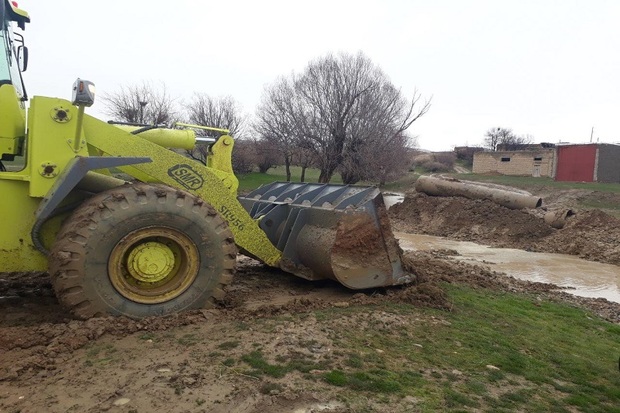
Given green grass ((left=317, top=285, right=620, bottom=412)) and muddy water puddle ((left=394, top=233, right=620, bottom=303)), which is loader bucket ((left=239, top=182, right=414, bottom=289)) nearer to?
green grass ((left=317, top=285, right=620, bottom=412))

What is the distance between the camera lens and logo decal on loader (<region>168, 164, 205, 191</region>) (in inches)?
221

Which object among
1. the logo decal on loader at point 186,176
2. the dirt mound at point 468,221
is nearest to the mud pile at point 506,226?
the dirt mound at point 468,221

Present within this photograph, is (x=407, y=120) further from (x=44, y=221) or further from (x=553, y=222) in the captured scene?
(x=44, y=221)

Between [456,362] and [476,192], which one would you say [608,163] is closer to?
[476,192]

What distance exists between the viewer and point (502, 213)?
62.0 ft

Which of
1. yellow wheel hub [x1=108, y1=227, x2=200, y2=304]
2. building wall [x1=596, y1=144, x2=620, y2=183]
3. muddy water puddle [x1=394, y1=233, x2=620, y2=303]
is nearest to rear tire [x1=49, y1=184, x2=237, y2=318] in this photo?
yellow wheel hub [x1=108, y1=227, x2=200, y2=304]

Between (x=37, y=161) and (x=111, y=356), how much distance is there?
200cm

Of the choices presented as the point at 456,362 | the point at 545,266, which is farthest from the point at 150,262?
the point at 545,266

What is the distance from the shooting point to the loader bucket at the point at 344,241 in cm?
617

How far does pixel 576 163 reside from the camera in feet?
129

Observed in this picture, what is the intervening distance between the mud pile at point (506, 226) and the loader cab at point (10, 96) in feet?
45.5

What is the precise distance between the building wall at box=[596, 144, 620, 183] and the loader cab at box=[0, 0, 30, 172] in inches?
1571

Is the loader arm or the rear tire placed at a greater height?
the loader arm

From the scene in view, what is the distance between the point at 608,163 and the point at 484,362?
39038mm
